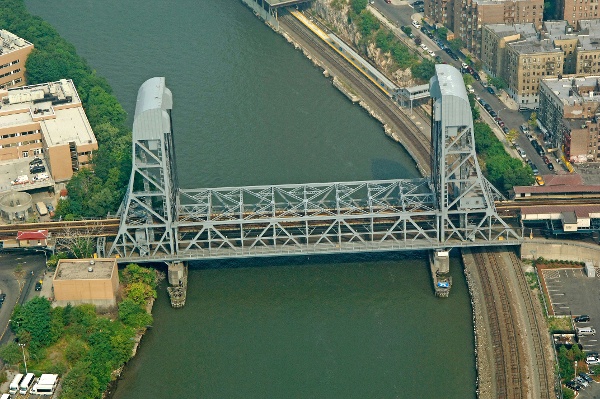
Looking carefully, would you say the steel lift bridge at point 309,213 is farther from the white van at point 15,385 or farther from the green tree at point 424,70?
the green tree at point 424,70

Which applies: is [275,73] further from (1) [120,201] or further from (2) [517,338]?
(2) [517,338]

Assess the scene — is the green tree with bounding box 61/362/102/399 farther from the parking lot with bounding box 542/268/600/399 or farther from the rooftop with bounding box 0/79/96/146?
the parking lot with bounding box 542/268/600/399

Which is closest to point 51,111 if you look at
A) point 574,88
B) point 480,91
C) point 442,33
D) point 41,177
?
point 41,177

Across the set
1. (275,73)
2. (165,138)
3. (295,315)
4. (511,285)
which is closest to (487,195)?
(511,285)

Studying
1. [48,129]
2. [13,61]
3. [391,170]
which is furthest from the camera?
[13,61]

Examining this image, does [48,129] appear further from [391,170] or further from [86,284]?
[391,170]

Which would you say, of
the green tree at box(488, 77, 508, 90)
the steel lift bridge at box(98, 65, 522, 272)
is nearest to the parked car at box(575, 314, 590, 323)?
the steel lift bridge at box(98, 65, 522, 272)

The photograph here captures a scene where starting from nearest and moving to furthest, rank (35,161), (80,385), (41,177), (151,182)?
(80,385)
(151,182)
(41,177)
(35,161)
